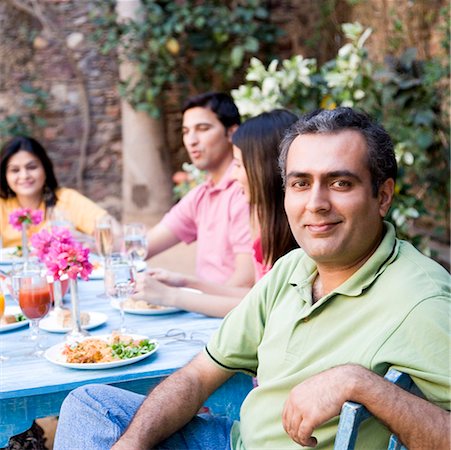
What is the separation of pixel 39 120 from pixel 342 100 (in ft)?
13.6

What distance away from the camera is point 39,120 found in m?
7.15

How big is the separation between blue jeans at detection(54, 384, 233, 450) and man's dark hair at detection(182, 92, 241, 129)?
5.26 feet

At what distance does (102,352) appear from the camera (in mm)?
1740

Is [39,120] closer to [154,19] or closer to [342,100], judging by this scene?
[154,19]

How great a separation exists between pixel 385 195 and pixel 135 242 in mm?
1275

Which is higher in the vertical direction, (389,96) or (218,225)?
(389,96)

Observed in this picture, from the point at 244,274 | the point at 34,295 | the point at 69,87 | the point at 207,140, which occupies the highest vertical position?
the point at 69,87

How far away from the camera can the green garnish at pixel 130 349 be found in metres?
1.74

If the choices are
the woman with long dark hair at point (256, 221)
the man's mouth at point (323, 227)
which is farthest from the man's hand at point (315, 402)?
the woman with long dark hair at point (256, 221)

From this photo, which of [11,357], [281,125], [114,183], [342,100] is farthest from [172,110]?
[11,357]

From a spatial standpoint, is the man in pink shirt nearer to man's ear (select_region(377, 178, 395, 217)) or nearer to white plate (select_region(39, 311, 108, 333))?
white plate (select_region(39, 311, 108, 333))

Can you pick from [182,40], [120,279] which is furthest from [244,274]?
[182,40]

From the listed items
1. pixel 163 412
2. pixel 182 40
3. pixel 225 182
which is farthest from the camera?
pixel 182 40

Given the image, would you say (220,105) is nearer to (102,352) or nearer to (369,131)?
(102,352)
